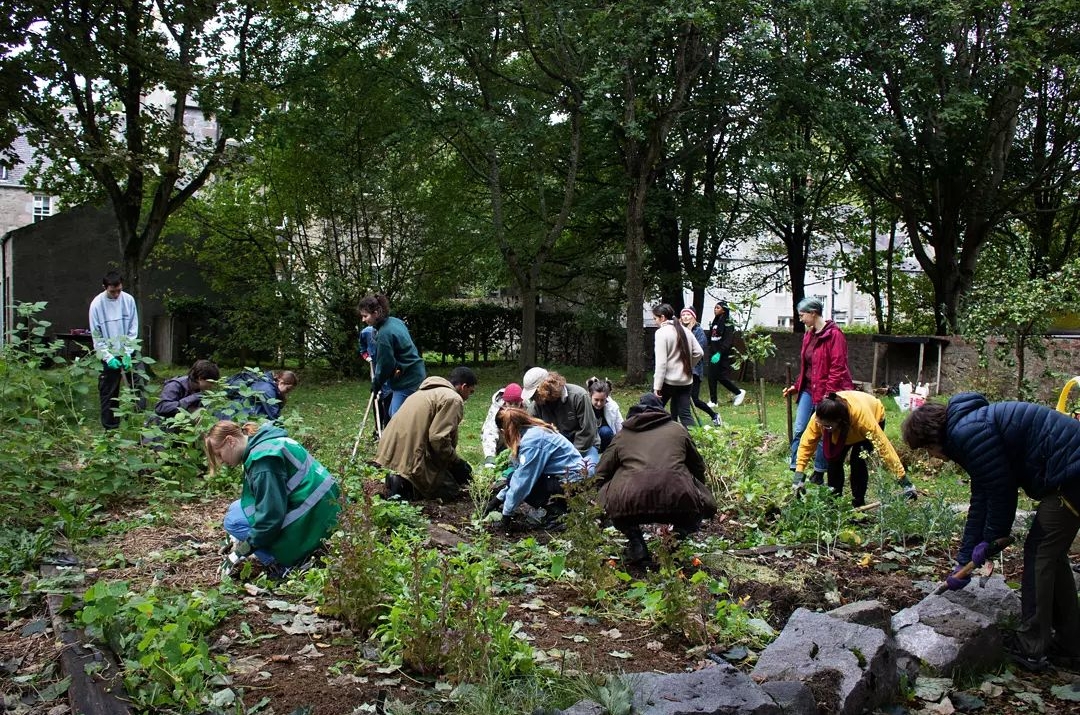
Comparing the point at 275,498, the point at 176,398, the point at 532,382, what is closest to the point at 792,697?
the point at 275,498

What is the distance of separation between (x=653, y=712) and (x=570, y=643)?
1176 millimetres

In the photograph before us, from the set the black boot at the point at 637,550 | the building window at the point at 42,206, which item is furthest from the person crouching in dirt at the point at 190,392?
the building window at the point at 42,206

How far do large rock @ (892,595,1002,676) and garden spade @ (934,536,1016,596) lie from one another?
5.0 inches

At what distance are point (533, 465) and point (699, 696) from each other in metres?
3.31

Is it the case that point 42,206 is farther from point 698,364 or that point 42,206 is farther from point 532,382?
point 532,382

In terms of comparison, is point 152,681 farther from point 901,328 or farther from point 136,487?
point 901,328

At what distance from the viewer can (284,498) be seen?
16.8 ft

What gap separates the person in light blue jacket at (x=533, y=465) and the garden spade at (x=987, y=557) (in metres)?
2.54

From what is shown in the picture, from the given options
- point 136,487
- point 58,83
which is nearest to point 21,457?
point 136,487

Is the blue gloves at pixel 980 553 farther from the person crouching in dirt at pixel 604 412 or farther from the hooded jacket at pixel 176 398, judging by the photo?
the hooded jacket at pixel 176 398

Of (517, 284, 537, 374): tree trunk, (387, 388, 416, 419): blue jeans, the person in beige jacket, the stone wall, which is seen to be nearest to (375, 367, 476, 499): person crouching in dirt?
(387, 388, 416, 419): blue jeans

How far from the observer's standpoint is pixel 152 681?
140 inches

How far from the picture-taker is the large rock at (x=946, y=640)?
14.4ft

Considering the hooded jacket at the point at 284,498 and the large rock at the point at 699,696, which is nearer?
the large rock at the point at 699,696
